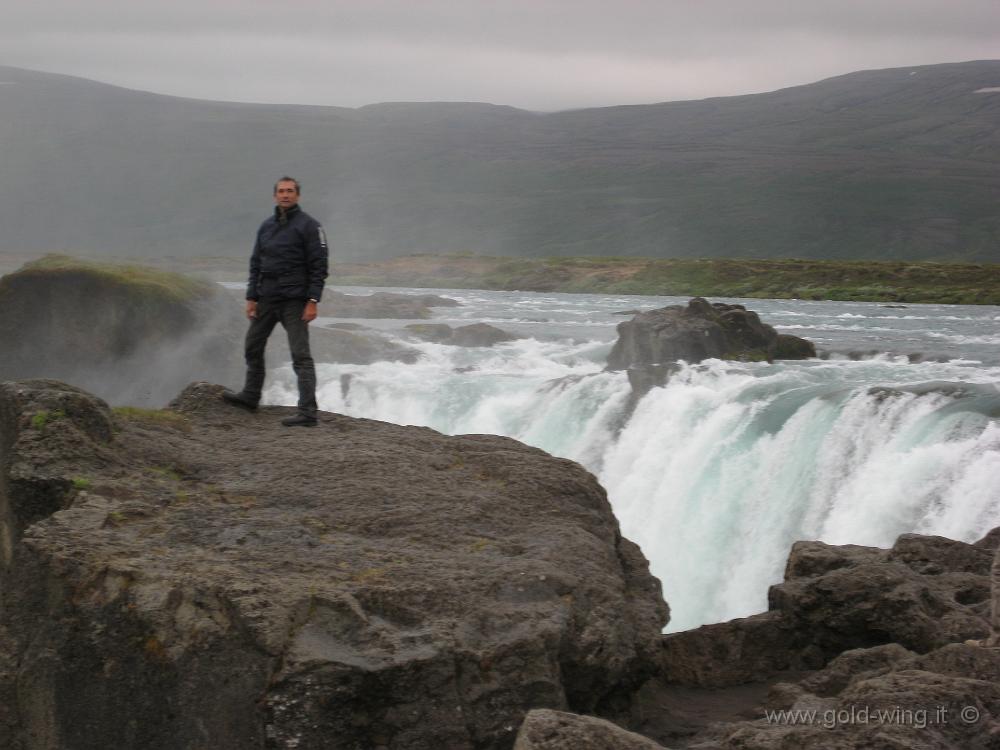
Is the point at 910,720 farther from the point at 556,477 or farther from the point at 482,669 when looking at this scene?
the point at 556,477

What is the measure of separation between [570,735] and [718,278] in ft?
258

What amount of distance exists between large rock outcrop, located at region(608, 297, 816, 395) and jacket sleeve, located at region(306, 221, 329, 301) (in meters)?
18.7

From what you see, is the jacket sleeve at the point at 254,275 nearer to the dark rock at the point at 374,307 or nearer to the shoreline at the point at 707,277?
the dark rock at the point at 374,307

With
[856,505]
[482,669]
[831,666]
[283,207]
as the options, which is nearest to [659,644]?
[831,666]

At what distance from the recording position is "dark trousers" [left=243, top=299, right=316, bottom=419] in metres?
11.0

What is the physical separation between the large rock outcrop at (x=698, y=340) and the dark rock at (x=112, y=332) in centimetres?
1010

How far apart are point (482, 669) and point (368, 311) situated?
164ft

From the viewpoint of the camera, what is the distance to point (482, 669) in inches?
260

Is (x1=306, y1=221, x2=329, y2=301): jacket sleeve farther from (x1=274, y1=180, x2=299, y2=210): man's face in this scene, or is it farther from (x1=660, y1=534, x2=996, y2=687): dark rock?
(x1=660, y1=534, x2=996, y2=687): dark rock

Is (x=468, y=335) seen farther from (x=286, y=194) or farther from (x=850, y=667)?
(x=850, y=667)

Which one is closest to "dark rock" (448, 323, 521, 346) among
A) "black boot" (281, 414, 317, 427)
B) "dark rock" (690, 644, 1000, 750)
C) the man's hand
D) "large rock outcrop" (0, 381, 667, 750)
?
the man's hand

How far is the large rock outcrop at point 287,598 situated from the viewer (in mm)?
6344

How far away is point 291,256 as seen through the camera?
10.9m

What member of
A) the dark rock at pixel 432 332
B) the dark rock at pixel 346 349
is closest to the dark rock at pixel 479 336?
the dark rock at pixel 432 332
